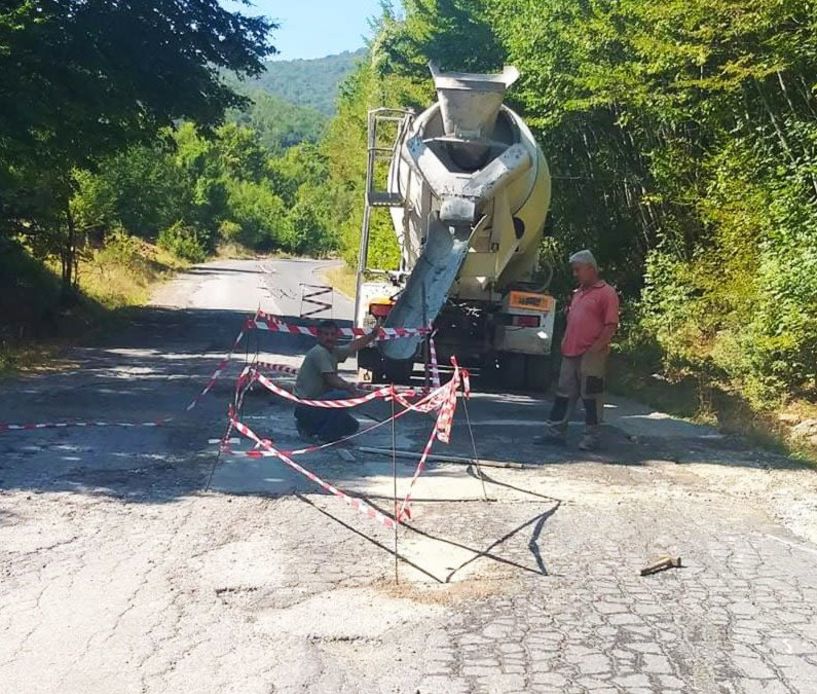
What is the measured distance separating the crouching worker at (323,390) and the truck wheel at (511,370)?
3.89 meters

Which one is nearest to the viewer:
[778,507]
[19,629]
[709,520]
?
[19,629]

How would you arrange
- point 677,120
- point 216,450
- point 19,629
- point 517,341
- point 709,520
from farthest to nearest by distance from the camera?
point 677,120, point 517,341, point 216,450, point 709,520, point 19,629

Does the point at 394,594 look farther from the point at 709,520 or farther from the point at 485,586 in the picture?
the point at 709,520

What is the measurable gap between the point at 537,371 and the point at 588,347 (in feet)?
12.1

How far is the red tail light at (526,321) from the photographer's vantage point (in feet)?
40.1

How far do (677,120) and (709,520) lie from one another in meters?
8.69

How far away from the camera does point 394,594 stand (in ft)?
17.0

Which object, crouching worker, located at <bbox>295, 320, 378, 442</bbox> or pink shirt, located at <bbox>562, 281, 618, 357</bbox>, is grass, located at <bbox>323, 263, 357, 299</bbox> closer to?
crouching worker, located at <bbox>295, 320, 378, 442</bbox>

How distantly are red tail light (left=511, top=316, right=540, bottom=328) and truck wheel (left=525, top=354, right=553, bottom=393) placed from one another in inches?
20.4

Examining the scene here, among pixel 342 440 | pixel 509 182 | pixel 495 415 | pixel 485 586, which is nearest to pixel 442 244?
pixel 509 182

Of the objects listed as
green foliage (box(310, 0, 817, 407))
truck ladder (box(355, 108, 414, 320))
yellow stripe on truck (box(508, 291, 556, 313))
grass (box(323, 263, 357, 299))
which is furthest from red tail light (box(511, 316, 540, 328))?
grass (box(323, 263, 357, 299))

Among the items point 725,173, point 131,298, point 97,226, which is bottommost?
point 131,298

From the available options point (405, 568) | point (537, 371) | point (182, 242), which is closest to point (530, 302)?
point (537, 371)

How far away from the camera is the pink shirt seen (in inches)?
349
